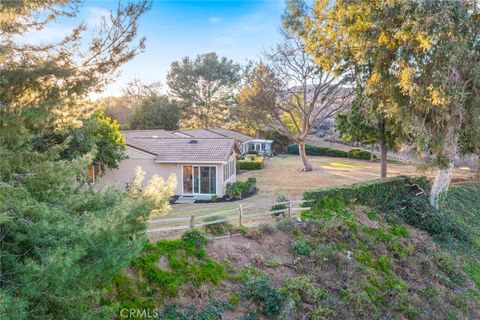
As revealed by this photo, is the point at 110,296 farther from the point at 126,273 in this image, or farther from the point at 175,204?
the point at 175,204

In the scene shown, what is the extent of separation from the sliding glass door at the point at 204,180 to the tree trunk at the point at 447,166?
1195 centimetres

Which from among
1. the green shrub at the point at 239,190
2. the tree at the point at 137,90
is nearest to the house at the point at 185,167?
the green shrub at the point at 239,190

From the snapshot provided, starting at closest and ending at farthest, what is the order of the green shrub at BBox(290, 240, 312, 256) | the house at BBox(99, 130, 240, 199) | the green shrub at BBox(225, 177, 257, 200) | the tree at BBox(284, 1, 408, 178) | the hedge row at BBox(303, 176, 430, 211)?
the green shrub at BBox(290, 240, 312, 256)
the hedge row at BBox(303, 176, 430, 211)
the tree at BBox(284, 1, 408, 178)
the green shrub at BBox(225, 177, 257, 200)
the house at BBox(99, 130, 240, 199)

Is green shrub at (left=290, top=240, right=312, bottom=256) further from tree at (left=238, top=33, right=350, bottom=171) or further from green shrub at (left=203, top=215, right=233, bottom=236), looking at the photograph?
tree at (left=238, top=33, right=350, bottom=171)

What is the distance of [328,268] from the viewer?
411 inches

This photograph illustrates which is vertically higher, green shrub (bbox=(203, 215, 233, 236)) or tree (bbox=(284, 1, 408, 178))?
tree (bbox=(284, 1, 408, 178))

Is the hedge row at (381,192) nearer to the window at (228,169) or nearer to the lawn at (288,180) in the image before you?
the lawn at (288,180)

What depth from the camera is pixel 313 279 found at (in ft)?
31.3

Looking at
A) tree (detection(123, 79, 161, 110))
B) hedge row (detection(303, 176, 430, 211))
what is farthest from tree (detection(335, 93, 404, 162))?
tree (detection(123, 79, 161, 110))

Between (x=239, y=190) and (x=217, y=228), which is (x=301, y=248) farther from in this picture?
(x=239, y=190)

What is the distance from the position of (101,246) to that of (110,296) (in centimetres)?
291

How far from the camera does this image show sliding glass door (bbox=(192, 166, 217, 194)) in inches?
830

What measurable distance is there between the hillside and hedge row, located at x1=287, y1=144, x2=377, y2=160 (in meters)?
28.0

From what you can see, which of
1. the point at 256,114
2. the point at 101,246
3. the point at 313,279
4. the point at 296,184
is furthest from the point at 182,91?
the point at 101,246
